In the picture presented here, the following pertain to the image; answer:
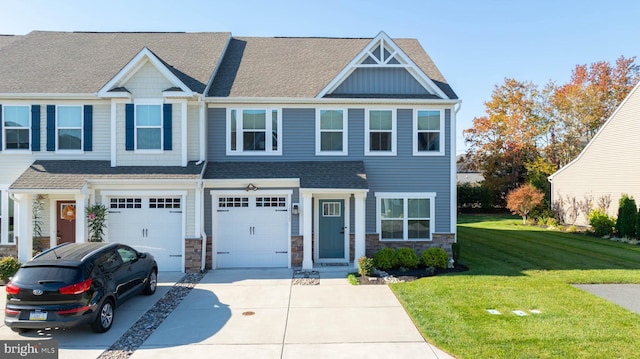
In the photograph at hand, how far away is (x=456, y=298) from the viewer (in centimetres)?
977

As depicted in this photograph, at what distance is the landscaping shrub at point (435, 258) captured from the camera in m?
12.9

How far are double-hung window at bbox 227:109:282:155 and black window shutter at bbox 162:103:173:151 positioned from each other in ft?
6.58

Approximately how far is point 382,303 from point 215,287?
492 centimetres

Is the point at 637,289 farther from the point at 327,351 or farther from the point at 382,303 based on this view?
the point at 327,351

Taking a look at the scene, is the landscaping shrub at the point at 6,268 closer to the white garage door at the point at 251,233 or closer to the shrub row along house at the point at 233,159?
the shrub row along house at the point at 233,159

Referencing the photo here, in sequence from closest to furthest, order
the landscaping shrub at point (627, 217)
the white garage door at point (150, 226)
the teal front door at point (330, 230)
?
the white garage door at point (150, 226)
the teal front door at point (330, 230)
the landscaping shrub at point (627, 217)

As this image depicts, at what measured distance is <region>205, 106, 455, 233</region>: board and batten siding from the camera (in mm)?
14094

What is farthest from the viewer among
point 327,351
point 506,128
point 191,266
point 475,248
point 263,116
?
point 506,128

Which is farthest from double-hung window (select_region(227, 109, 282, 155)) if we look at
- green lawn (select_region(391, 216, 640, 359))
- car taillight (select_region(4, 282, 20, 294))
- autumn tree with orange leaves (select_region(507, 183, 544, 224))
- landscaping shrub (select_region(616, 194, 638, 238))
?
autumn tree with orange leaves (select_region(507, 183, 544, 224))

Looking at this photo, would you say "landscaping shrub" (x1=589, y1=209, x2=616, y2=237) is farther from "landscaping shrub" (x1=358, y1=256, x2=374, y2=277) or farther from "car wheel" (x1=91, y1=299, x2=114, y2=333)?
"car wheel" (x1=91, y1=299, x2=114, y2=333)

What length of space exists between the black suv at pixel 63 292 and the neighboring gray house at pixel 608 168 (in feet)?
84.7

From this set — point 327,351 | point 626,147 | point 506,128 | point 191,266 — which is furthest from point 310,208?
point 506,128

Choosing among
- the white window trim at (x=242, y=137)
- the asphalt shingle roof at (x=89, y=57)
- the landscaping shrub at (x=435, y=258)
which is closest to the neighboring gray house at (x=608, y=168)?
the landscaping shrub at (x=435, y=258)

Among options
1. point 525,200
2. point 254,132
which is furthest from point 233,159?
point 525,200
